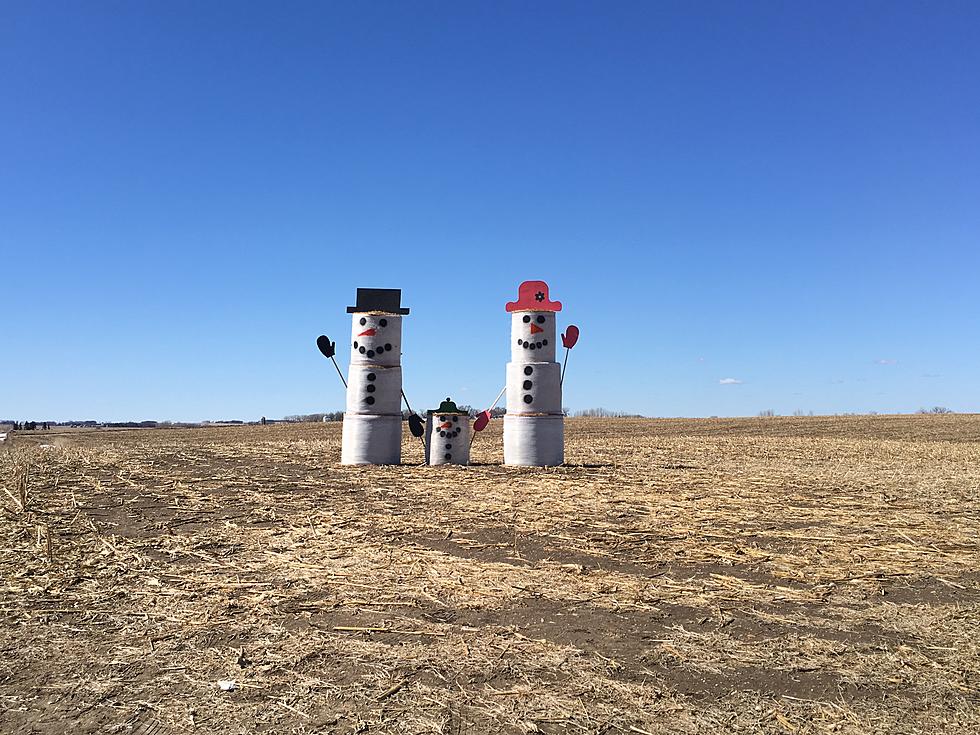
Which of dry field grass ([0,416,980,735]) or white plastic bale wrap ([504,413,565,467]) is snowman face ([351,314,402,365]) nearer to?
white plastic bale wrap ([504,413,565,467])

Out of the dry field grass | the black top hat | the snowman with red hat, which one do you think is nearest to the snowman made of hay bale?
Answer: the black top hat

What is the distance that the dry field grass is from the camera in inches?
143

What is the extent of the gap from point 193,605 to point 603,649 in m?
2.94

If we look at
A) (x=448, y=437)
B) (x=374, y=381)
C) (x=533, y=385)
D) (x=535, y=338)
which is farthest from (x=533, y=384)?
(x=374, y=381)

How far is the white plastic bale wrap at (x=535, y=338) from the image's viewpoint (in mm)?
15883

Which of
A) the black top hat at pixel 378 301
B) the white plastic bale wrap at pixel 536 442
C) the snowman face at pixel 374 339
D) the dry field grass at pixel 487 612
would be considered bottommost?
the dry field grass at pixel 487 612

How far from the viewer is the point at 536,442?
15570 mm

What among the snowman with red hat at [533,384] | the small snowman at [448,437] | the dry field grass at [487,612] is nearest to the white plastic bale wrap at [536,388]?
the snowman with red hat at [533,384]

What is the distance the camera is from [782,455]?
64.8 feet

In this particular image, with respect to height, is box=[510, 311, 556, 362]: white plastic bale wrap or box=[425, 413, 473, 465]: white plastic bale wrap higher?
box=[510, 311, 556, 362]: white plastic bale wrap

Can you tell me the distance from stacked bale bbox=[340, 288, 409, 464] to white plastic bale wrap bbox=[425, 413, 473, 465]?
0.79 m

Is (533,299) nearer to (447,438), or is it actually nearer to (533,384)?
(533,384)

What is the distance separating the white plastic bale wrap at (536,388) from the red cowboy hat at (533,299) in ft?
4.02

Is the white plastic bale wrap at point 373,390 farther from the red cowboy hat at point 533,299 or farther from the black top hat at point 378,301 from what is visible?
the red cowboy hat at point 533,299
